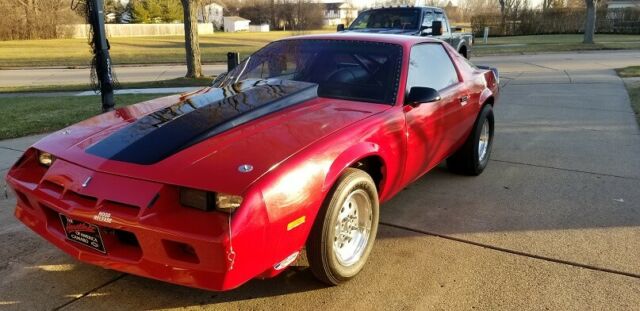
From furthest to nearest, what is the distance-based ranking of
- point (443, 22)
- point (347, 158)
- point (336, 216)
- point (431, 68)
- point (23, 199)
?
point (443, 22)
point (431, 68)
point (23, 199)
point (347, 158)
point (336, 216)

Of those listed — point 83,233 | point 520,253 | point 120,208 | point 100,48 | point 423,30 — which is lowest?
point 520,253

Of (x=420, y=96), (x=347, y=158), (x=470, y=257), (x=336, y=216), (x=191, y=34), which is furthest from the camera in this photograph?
(x=191, y=34)

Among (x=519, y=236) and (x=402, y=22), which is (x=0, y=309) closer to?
(x=519, y=236)

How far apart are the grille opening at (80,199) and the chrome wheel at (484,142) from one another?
3.93m

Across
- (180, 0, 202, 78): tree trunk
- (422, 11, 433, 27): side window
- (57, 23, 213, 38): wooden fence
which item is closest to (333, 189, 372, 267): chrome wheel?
(422, 11, 433, 27): side window

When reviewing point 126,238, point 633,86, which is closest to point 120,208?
point 126,238

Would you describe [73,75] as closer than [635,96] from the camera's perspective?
No

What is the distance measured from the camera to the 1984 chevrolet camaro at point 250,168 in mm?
2416

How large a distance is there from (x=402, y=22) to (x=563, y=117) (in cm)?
449

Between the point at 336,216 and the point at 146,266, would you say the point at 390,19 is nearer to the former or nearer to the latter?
the point at 336,216

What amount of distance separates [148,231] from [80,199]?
1.73ft

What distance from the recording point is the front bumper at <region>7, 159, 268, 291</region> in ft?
7.69

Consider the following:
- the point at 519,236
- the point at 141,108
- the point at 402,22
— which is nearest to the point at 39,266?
the point at 141,108

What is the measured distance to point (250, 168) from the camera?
2.54 meters
